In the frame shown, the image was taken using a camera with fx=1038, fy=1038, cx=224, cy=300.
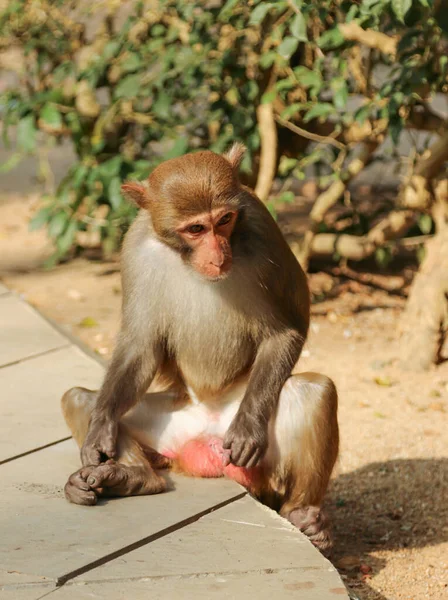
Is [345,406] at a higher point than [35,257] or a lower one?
higher

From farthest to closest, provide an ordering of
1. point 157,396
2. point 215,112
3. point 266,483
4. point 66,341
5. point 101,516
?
point 215,112
point 66,341
point 157,396
point 266,483
point 101,516

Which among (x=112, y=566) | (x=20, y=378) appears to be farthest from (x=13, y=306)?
(x=112, y=566)

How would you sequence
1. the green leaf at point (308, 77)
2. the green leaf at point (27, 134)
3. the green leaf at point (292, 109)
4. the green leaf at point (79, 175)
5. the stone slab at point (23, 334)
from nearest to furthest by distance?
the stone slab at point (23, 334)
the green leaf at point (308, 77)
the green leaf at point (292, 109)
the green leaf at point (27, 134)
the green leaf at point (79, 175)

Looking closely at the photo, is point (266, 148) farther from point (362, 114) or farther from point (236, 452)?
point (236, 452)

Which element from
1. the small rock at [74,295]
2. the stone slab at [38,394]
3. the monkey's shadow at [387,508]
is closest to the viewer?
the monkey's shadow at [387,508]

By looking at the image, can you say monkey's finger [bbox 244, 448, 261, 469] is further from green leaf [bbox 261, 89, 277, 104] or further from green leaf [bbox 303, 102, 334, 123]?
green leaf [bbox 261, 89, 277, 104]

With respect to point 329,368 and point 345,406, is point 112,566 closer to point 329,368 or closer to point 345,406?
point 345,406

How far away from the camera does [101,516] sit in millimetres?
3531

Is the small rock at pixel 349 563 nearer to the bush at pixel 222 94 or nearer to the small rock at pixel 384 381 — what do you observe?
the small rock at pixel 384 381

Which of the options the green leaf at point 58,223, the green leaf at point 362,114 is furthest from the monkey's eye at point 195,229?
the green leaf at point 58,223

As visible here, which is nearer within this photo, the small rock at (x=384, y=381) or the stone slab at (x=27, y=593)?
the stone slab at (x=27, y=593)

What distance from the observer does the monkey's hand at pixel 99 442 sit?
370 cm

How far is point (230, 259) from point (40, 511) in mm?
1089

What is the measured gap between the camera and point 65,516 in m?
3.53
